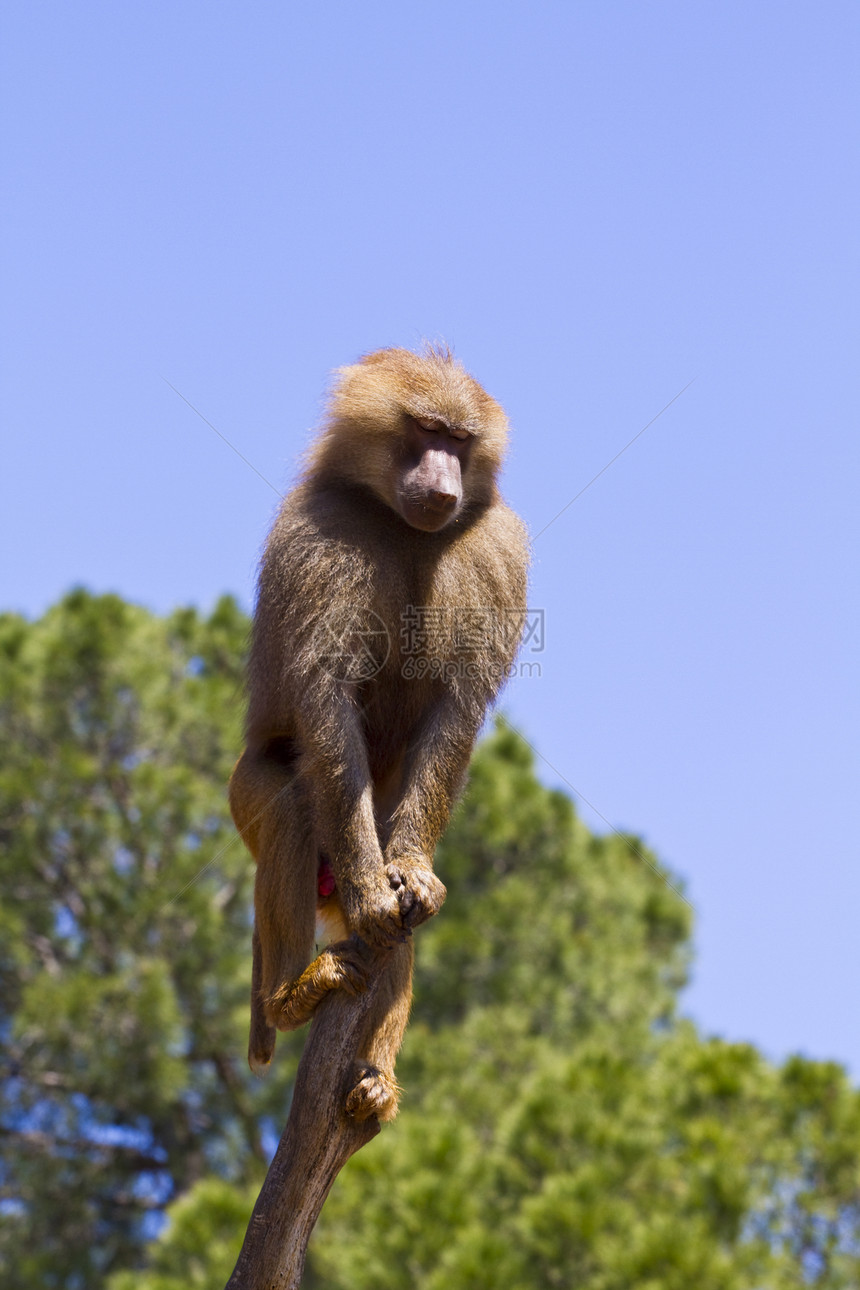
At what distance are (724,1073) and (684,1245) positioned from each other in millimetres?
1285

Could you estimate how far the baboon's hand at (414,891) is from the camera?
113 inches

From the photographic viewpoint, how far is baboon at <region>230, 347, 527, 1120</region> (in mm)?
3014

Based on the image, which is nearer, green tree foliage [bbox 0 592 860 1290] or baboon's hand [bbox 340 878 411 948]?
baboon's hand [bbox 340 878 411 948]

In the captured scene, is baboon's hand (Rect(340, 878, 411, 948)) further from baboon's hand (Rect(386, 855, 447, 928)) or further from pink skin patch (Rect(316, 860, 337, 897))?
pink skin patch (Rect(316, 860, 337, 897))

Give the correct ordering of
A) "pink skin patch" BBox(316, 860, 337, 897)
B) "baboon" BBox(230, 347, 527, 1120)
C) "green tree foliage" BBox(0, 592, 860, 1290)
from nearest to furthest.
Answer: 1. "baboon" BBox(230, 347, 527, 1120)
2. "pink skin patch" BBox(316, 860, 337, 897)
3. "green tree foliage" BBox(0, 592, 860, 1290)

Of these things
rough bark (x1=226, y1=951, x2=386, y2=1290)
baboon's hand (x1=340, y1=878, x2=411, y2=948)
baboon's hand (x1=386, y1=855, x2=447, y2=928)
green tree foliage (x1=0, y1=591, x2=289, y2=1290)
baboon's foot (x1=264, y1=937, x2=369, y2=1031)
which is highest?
green tree foliage (x1=0, y1=591, x2=289, y2=1290)

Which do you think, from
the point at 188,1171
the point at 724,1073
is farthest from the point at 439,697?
the point at 188,1171

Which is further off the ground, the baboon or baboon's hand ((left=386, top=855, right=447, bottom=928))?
the baboon

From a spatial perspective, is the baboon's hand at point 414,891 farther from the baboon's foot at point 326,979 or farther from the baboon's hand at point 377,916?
the baboon's foot at point 326,979

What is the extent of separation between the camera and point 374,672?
322 cm

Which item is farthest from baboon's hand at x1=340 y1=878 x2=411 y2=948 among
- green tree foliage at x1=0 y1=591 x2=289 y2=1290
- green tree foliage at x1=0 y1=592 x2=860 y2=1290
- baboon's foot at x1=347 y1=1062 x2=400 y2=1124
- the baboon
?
green tree foliage at x1=0 y1=591 x2=289 y2=1290

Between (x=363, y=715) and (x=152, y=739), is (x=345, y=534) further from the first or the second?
(x=152, y=739)

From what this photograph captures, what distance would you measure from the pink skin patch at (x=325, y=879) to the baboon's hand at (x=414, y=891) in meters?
0.41

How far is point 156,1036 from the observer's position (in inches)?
436
